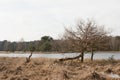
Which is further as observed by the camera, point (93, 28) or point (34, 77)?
point (93, 28)

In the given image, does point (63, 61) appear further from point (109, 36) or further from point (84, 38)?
point (109, 36)

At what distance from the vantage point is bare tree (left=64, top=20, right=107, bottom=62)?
3189 cm

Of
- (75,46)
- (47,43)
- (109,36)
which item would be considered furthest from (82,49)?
(47,43)

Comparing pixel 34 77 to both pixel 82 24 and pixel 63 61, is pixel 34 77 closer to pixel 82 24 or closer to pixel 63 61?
pixel 63 61

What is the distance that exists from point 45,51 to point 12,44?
1391 inches

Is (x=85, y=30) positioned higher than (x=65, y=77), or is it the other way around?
(x=85, y=30)

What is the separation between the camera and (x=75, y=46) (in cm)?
3288

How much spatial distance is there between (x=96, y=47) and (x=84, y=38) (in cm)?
203

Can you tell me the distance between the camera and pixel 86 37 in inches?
1254

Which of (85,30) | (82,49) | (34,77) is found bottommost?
(34,77)

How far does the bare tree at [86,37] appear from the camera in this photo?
31.9 metres

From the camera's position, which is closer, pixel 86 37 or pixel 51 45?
pixel 86 37

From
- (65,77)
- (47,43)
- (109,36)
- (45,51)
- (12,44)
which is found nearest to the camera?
(65,77)

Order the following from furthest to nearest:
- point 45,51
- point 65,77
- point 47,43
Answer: point 45,51
point 47,43
point 65,77
